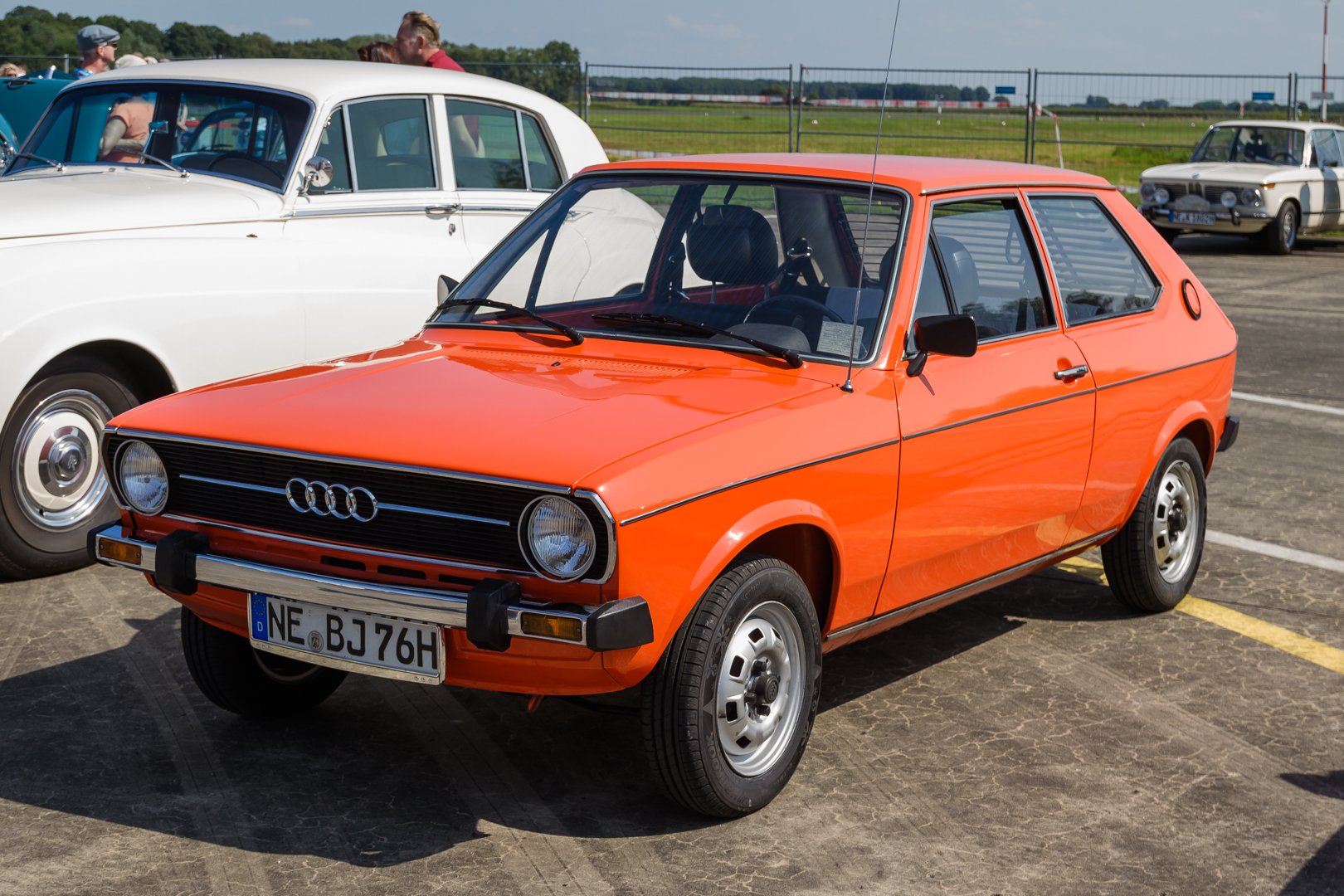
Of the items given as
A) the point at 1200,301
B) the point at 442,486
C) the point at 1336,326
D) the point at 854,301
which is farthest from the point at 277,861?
the point at 1336,326

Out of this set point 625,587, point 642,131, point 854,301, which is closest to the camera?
point 625,587

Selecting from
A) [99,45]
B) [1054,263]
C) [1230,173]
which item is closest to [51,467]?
[1054,263]

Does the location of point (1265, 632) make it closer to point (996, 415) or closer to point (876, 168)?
point (996, 415)

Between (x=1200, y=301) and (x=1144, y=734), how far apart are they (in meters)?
2.08

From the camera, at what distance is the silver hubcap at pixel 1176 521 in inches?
214

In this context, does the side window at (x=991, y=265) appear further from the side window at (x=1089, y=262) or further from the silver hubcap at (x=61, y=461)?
the silver hubcap at (x=61, y=461)

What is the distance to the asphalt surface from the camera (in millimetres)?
3414

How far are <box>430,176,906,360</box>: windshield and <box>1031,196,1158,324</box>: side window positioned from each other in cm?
90

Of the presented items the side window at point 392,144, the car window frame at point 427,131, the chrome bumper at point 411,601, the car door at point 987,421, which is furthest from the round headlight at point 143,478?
the side window at point 392,144

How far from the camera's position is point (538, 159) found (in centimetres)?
801

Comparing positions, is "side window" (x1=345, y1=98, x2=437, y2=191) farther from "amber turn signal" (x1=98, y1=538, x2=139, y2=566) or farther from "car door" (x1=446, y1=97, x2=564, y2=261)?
"amber turn signal" (x1=98, y1=538, x2=139, y2=566)

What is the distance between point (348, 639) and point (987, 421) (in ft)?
6.66

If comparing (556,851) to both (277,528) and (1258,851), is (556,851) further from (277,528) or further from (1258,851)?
(1258,851)

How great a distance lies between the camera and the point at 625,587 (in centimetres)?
321
